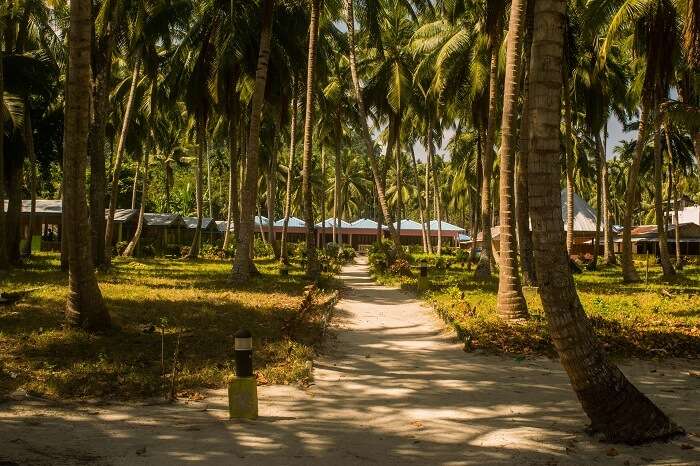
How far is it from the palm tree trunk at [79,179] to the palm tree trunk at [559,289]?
6607 millimetres

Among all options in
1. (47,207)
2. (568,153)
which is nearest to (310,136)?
(568,153)

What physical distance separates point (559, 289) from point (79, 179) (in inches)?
279

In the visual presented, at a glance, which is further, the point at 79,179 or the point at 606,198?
the point at 606,198

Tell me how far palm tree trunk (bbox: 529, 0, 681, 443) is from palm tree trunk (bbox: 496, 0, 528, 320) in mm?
6931

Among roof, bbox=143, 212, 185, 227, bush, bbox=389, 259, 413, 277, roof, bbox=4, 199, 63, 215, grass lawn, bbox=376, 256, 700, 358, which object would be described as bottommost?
grass lawn, bbox=376, 256, 700, 358

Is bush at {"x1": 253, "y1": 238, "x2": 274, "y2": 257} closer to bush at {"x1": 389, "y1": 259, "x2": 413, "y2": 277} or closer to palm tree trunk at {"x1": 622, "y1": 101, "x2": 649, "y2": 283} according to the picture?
bush at {"x1": 389, "y1": 259, "x2": 413, "y2": 277}

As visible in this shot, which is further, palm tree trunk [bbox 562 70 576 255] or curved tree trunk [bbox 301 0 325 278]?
palm tree trunk [bbox 562 70 576 255]

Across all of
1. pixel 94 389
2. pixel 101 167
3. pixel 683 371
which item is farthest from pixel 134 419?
pixel 101 167

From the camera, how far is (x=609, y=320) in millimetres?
11383

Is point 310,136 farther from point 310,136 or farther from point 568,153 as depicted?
point 568,153

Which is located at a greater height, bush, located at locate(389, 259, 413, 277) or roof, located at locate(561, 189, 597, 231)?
roof, located at locate(561, 189, 597, 231)

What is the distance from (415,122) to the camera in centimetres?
3481

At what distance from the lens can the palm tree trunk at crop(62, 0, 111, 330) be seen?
8922 millimetres

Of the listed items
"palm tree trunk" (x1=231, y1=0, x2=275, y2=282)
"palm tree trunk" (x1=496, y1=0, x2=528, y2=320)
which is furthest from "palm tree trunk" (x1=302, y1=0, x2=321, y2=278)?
"palm tree trunk" (x1=496, y1=0, x2=528, y2=320)
